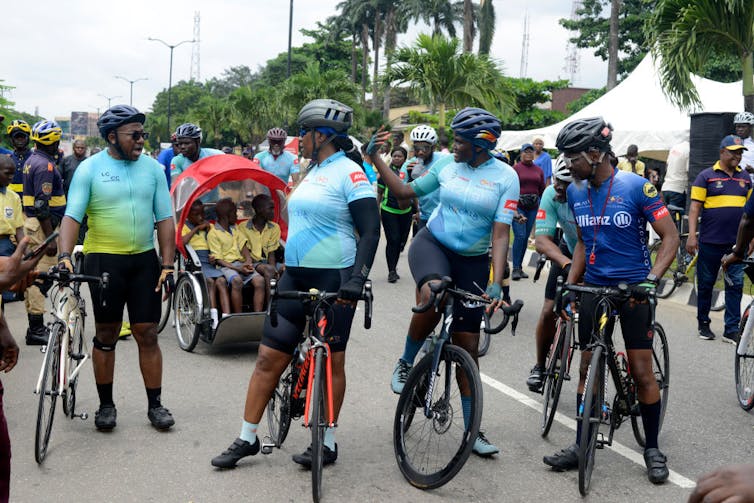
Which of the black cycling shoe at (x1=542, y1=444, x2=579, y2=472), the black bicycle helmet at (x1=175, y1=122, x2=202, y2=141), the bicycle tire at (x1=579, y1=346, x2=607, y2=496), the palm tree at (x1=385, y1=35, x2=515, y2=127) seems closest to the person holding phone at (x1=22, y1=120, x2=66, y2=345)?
the black bicycle helmet at (x1=175, y1=122, x2=202, y2=141)

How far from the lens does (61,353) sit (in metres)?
5.79

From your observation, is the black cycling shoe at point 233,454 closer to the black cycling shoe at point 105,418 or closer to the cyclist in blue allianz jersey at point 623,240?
the black cycling shoe at point 105,418

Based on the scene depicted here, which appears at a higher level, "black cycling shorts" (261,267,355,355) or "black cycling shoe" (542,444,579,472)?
"black cycling shorts" (261,267,355,355)

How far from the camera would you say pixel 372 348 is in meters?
8.77

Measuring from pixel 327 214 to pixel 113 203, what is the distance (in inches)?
63.9

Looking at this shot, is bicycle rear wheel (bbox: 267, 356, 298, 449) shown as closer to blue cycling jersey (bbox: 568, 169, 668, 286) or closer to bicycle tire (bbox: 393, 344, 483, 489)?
bicycle tire (bbox: 393, 344, 483, 489)

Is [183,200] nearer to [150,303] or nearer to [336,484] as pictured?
[150,303]

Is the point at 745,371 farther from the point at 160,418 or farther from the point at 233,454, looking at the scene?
the point at 160,418

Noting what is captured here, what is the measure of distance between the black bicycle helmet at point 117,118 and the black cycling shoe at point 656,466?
3720 millimetres

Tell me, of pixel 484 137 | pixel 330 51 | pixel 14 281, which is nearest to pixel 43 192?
pixel 484 137

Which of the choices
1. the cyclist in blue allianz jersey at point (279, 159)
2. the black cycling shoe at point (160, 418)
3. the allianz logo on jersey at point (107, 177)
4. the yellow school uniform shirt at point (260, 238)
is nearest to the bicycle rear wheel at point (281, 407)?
the black cycling shoe at point (160, 418)

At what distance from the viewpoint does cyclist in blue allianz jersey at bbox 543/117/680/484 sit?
5.20 m

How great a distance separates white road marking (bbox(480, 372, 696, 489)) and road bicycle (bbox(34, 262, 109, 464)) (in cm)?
315

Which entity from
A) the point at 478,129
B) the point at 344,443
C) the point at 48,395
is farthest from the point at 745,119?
the point at 48,395
